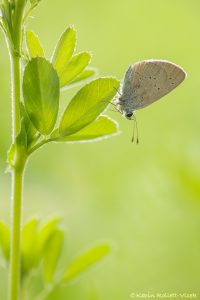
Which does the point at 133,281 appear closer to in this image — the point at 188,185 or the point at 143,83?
the point at 188,185

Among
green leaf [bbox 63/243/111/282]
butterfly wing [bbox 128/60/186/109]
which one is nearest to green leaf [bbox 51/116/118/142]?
butterfly wing [bbox 128/60/186/109]

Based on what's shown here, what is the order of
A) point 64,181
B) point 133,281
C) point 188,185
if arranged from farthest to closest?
point 64,181 < point 133,281 < point 188,185

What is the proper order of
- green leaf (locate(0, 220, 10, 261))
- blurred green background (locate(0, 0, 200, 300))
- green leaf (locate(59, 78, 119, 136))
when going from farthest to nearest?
blurred green background (locate(0, 0, 200, 300)) < green leaf (locate(0, 220, 10, 261)) < green leaf (locate(59, 78, 119, 136))

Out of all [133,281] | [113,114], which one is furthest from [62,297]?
[113,114]

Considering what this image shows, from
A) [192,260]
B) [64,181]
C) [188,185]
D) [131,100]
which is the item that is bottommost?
[64,181]

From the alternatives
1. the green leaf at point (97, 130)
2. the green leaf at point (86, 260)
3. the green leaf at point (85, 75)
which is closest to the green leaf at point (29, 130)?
the green leaf at point (97, 130)

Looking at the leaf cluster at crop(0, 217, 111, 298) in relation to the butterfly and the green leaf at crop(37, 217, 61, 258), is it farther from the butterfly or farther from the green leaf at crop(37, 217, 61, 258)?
the butterfly

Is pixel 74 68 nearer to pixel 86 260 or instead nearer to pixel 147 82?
pixel 147 82
